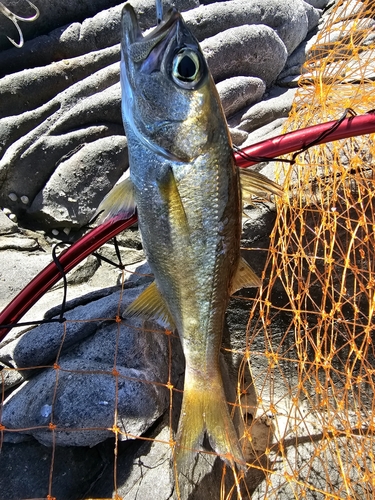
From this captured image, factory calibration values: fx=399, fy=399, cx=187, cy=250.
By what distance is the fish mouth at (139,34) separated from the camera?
4.94 ft

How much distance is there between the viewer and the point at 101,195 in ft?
12.2

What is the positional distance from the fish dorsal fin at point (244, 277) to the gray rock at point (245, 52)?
2.84m

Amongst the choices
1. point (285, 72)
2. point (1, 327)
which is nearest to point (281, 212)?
point (1, 327)

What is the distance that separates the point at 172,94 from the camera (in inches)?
60.0

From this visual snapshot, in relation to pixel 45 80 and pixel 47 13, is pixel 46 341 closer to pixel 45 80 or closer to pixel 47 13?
pixel 45 80

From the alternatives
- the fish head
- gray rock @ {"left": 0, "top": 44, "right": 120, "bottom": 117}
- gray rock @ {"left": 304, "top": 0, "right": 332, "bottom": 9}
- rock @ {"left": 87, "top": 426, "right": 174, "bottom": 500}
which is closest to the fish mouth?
the fish head

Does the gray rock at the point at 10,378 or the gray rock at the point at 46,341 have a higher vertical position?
the gray rock at the point at 46,341

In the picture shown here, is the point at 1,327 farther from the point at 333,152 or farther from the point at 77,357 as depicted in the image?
the point at 333,152

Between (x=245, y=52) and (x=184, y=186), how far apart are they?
10.4 ft

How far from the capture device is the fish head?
1.51 meters

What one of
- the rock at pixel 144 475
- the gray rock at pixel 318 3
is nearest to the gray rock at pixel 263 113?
the gray rock at pixel 318 3

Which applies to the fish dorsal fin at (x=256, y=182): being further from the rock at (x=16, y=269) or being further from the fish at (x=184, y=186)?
the rock at (x=16, y=269)

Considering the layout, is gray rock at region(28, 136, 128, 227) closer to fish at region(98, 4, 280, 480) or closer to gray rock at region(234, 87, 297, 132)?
gray rock at region(234, 87, 297, 132)

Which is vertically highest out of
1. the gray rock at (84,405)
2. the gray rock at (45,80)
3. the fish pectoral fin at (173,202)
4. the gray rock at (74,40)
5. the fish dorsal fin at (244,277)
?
the gray rock at (74,40)
